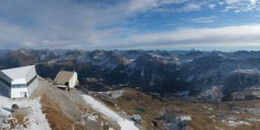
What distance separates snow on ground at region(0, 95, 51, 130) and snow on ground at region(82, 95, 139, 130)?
17324 millimetres

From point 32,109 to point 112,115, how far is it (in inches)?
893

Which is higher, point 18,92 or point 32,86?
point 32,86

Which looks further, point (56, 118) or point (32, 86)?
point (32, 86)

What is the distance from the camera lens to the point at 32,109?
7531 centimetres

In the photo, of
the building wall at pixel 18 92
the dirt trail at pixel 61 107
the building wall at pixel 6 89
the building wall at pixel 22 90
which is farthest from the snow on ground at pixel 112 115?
the building wall at pixel 6 89

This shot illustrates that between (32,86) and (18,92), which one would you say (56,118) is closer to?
(18,92)

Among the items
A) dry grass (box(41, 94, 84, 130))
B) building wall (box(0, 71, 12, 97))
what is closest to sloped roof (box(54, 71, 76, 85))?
building wall (box(0, 71, 12, 97))

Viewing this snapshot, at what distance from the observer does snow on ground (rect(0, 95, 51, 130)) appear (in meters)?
68.4

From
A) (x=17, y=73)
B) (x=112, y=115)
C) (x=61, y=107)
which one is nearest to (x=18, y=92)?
(x=17, y=73)

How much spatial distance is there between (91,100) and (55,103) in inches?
622

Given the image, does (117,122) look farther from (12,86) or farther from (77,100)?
(12,86)

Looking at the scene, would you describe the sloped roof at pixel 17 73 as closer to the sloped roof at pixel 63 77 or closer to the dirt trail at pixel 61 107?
the dirt trail at pixel 61 107

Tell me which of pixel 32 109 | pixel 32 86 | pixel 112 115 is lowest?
pixel 112 115

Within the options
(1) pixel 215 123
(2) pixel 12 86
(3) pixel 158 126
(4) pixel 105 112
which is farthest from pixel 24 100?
(1) pixel 215 123
